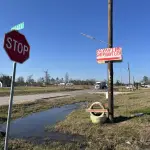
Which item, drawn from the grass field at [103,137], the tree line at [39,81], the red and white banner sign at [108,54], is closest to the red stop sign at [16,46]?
the grass field at [103,137]

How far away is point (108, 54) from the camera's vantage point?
13.0 meters

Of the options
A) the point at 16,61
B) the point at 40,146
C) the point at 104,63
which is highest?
the point at 104,63

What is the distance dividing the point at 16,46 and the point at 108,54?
26.9 feet

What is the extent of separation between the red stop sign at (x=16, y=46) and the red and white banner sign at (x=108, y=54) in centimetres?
768

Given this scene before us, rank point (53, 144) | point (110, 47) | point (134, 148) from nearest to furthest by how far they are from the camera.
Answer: point (134, 148) < point (53, 144) < point (110, 47)

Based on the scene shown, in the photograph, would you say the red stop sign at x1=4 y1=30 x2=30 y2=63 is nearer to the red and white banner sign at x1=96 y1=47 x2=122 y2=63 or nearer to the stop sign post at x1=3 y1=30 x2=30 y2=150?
the stop sign post at x1=3 y1=30 x2=30 y2=150

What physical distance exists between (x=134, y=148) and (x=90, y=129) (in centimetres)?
296

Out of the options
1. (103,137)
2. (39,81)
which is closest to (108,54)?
(103,137)

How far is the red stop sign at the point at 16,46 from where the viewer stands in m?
4.96

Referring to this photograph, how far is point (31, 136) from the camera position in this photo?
1073 centimetres

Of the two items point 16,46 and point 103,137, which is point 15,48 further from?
point 103,137

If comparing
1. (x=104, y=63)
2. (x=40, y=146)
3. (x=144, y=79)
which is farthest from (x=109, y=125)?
(x=144, y=79)

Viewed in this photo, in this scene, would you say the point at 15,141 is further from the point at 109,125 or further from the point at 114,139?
the point at 109,125

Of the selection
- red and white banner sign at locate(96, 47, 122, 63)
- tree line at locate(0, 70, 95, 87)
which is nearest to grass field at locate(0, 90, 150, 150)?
red and white banner sign at locate(96, 47, 122, 63)
